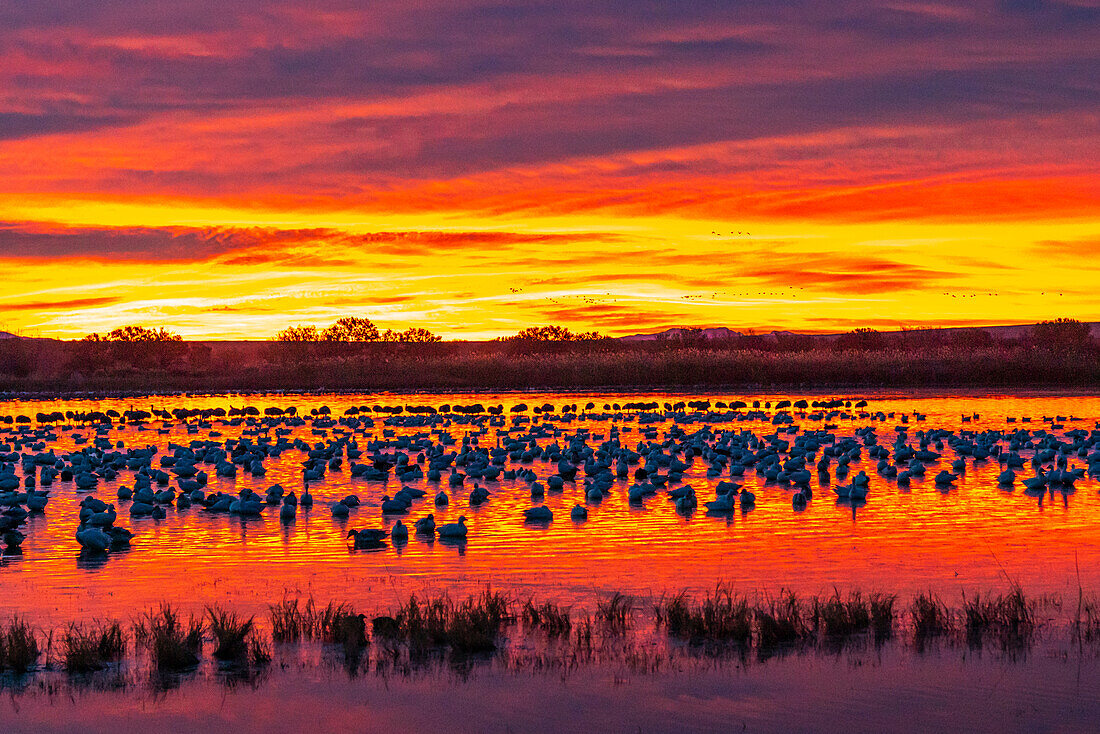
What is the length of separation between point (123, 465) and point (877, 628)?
19.4 metres

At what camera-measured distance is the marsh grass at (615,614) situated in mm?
11711

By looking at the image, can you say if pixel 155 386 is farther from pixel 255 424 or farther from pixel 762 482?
pixel 762 482

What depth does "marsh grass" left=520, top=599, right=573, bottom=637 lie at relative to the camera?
11430 mm

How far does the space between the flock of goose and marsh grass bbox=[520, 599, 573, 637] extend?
5.26 m

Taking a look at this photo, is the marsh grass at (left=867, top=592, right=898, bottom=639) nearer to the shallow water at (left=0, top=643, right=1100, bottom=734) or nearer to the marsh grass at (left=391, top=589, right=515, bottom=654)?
the shallow water at (left=0, top=643, right=1100, bottom=734)

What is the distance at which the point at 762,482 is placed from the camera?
23516 mm

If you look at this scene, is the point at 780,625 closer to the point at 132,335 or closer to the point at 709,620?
the point at 709,620

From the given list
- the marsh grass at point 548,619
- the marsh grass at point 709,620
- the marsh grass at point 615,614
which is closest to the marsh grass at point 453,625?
the marsh grass at point 548,619

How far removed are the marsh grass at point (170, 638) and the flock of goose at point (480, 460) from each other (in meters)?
4.91

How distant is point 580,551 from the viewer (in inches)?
633

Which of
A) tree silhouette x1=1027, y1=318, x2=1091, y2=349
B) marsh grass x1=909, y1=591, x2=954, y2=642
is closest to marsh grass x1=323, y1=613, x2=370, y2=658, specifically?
marsh grass x1=909, y1=591, x2=954, y2=642

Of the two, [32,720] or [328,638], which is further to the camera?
[328,638]

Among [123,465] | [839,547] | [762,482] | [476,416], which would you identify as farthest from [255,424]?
[839,547]

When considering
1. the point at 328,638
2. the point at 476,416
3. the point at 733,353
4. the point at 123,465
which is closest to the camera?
the point at 328,638
